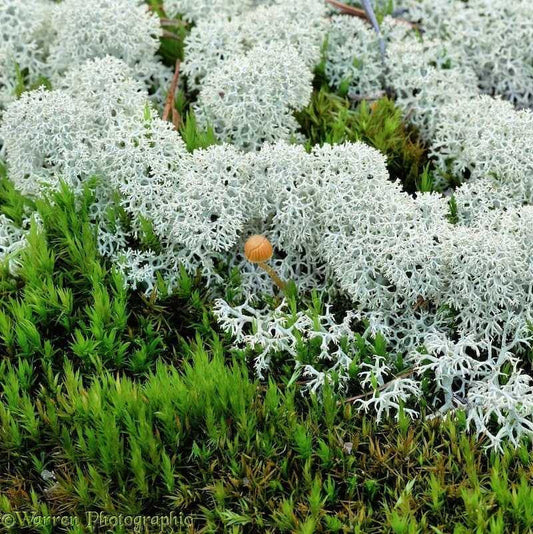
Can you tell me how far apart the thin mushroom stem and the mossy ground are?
9.2 inches

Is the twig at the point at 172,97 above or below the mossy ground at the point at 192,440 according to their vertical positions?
above

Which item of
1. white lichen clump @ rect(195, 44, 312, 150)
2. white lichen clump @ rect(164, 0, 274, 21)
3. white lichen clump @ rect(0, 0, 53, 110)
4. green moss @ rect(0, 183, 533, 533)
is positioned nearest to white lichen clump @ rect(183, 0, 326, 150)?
white lichen clump @ rect(195, 44, 312, 150)

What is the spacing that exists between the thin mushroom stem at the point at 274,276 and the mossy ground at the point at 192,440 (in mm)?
233

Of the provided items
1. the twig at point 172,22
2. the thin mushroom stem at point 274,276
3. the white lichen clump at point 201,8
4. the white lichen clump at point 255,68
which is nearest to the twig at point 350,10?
the white lichen clump at point 255,68

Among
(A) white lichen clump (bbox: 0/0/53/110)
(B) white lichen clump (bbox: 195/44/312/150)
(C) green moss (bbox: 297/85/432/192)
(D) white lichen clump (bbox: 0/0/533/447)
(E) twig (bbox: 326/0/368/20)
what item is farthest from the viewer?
(E) twig (bbox: 326/0/368/20)

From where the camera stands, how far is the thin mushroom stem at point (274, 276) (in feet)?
11.3

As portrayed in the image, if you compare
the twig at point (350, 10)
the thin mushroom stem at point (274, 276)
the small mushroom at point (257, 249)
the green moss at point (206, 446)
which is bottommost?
the green moss at point (206, 446)

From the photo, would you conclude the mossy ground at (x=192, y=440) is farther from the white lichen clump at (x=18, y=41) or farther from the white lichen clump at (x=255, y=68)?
the white lichen clump at (x=18, y=41)

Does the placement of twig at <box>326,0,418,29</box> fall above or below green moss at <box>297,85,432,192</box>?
above

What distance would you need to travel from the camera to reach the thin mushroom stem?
135 inches

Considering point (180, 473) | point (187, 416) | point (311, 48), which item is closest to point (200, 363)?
point (187, 416)

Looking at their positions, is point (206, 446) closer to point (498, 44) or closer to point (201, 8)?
point (201, 8)

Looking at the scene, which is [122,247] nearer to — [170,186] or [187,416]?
[170,186]

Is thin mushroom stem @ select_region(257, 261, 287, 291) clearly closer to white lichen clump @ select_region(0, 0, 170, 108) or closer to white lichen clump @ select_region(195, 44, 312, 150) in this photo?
white lichen clump @ select_region(195, 44, 312, 150)
